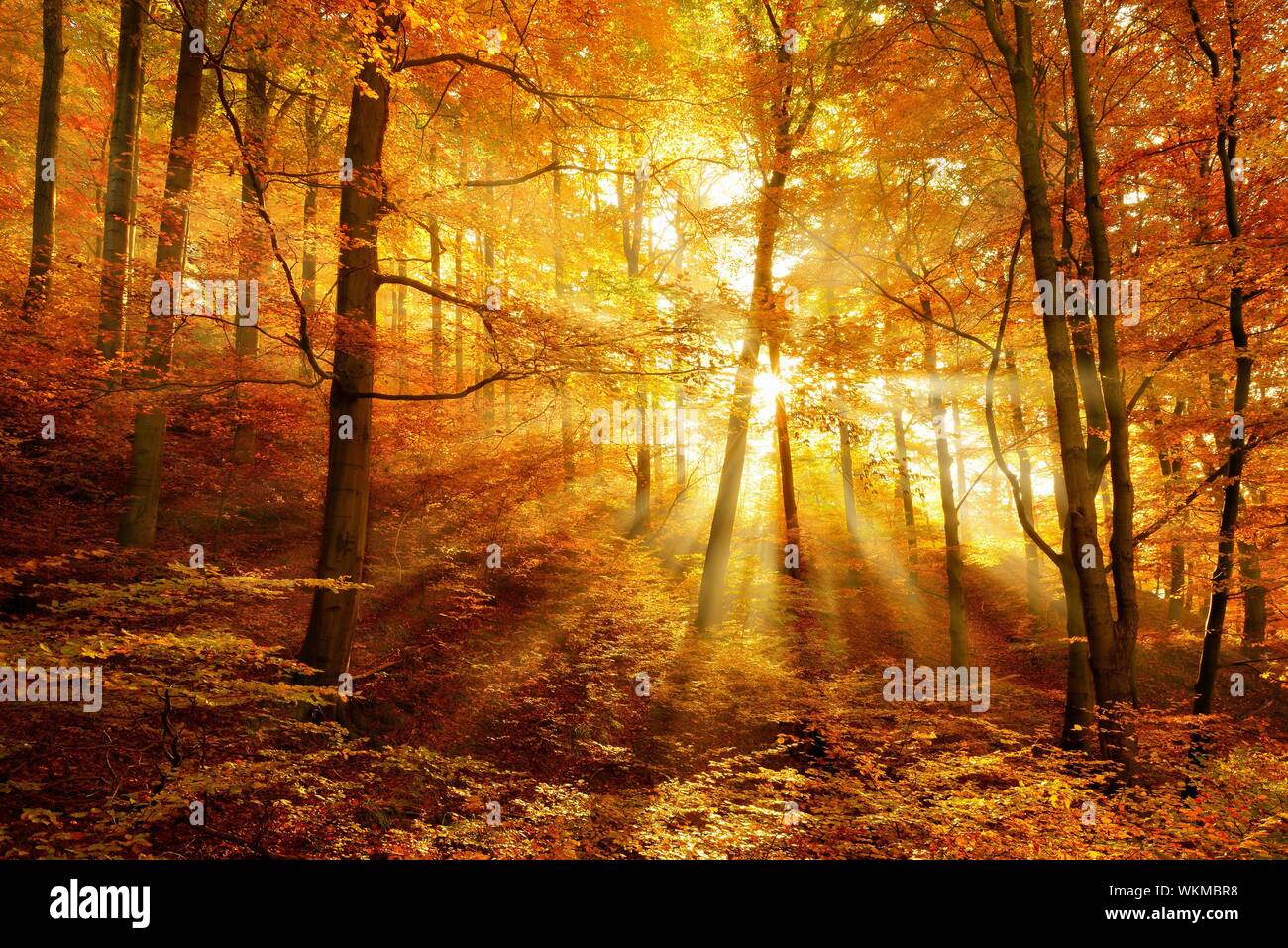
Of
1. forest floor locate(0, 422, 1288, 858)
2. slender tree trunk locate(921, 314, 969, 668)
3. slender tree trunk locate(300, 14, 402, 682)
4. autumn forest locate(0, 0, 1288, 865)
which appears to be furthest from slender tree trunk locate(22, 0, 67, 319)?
slender tree trunk locate(921, 314, 969, 668)

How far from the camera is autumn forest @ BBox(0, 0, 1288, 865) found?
5199 mm

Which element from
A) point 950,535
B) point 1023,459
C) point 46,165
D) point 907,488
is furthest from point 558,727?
point 907,488

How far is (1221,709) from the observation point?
13.0m

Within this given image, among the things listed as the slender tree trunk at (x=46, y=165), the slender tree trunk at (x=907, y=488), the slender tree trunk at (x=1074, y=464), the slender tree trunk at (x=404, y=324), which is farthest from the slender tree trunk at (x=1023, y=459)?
the slender tree trunk at (x=46, y=165)

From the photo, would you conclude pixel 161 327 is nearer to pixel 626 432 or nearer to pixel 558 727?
pixel 558 727

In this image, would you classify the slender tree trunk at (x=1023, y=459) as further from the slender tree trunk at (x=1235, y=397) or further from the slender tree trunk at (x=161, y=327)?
the slender tree trunk at (x=161, y=327)

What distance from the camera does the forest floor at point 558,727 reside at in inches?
174

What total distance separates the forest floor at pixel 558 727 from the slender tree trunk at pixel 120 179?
3.21m

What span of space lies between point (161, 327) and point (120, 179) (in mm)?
2561

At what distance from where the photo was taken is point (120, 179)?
29.2 feet
